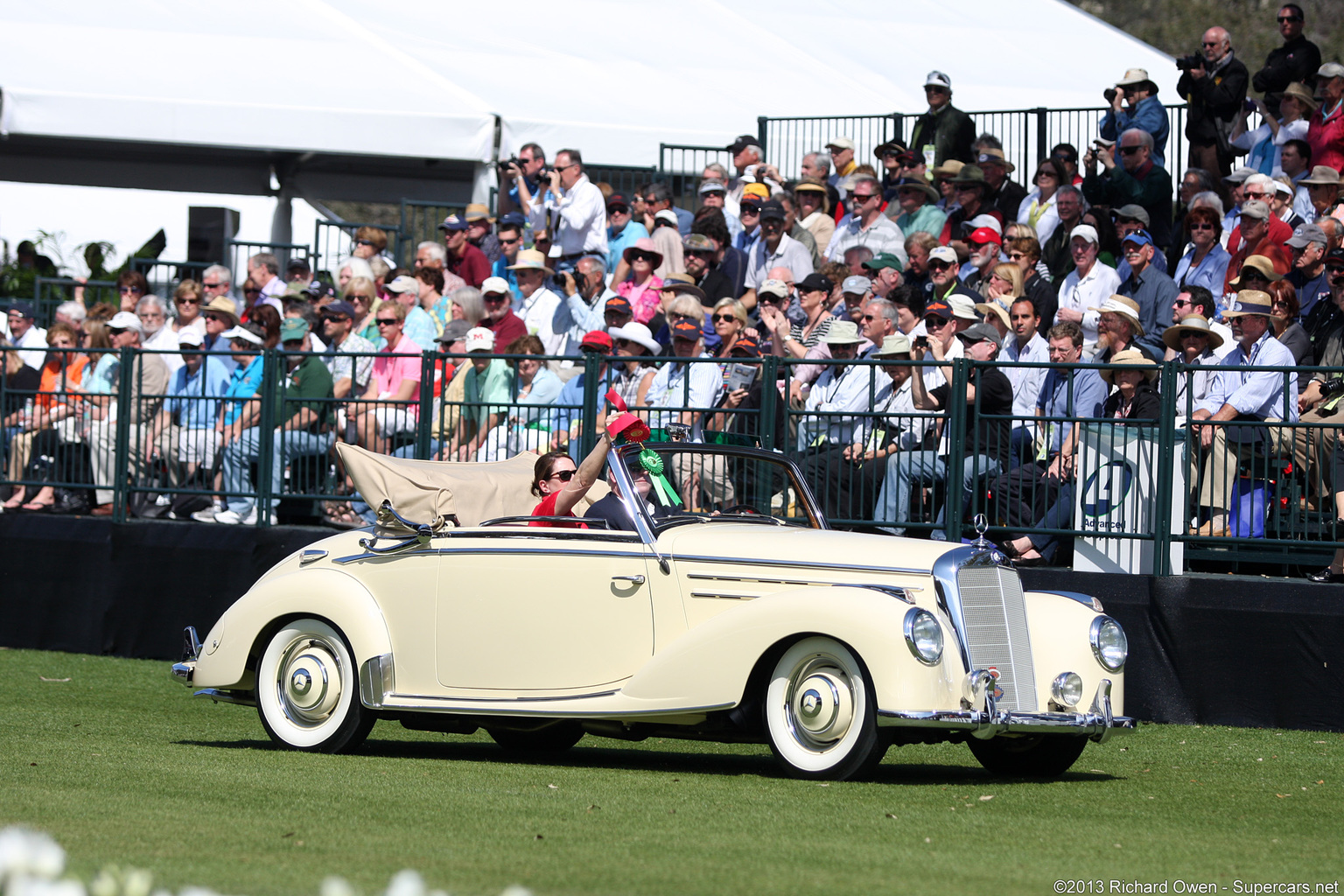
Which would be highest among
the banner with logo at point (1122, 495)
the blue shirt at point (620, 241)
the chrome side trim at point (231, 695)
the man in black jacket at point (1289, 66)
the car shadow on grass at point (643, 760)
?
the man in black jacket at point (1289, 66)

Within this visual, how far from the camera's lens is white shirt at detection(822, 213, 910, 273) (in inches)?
638

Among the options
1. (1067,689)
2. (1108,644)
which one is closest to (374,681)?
(1067,689)

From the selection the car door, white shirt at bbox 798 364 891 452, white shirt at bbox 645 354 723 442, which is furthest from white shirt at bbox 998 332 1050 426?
the car door

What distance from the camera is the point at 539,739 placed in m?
9.87

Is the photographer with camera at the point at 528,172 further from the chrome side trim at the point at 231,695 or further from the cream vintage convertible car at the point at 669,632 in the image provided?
the chrome side trim at the point at 231,695

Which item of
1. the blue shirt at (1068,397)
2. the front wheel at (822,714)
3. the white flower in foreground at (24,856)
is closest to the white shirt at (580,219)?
the blue shirt at (1068,397)

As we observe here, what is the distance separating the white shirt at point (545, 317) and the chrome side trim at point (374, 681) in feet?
24.5

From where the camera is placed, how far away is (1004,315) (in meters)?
13.6

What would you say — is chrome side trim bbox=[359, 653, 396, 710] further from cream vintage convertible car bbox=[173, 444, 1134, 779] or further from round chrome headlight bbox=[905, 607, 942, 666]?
round chrome headlight bbox=[905, 607, 942, 666]

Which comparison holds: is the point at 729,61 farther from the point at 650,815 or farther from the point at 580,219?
the point at 650,815

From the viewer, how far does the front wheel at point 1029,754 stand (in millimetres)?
8750

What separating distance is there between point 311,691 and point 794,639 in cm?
271

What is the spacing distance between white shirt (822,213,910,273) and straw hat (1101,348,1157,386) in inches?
154

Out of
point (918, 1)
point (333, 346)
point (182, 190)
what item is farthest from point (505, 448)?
point (918, 1)
